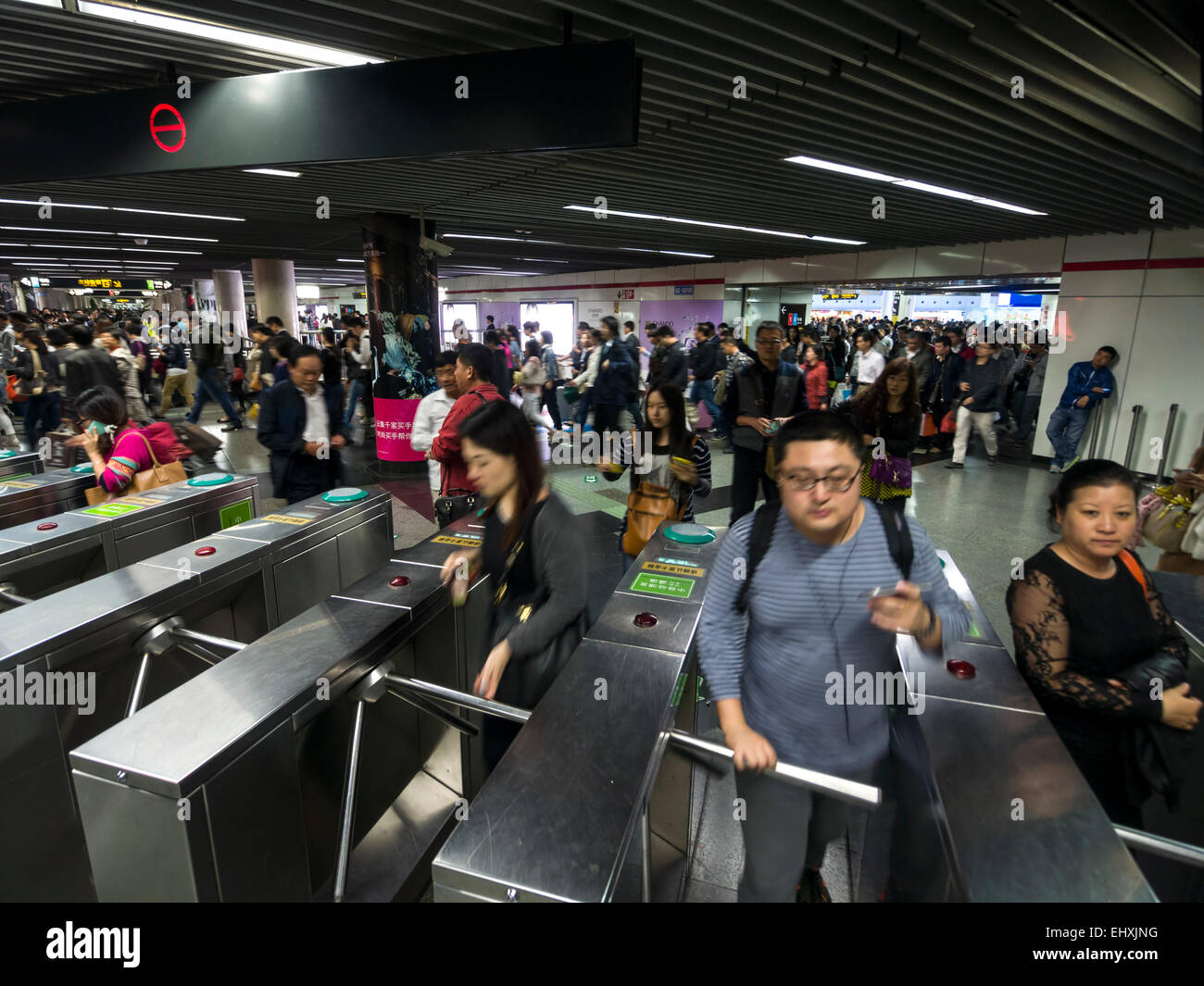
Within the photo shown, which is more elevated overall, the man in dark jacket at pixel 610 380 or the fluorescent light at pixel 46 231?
the fluorescent light at pixel 46 231

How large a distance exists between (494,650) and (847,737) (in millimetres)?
835

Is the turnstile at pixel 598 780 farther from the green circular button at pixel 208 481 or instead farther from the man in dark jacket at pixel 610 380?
the man in dark jacket at pixel 610 380

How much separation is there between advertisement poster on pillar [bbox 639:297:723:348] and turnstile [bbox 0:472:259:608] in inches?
487

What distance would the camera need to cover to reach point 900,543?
142 cm

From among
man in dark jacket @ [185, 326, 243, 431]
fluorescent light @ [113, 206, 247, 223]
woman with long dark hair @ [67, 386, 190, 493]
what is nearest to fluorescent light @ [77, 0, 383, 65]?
woman with long dark hair @ [67, 386, 190, 493]

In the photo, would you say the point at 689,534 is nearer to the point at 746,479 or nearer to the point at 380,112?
the point at 746,479

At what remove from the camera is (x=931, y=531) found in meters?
5.50

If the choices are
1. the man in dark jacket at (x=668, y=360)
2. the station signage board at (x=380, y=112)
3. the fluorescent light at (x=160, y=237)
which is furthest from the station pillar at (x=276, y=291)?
the station signage board at (x=380, y=112)

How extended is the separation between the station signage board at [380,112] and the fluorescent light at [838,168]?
2.87 m

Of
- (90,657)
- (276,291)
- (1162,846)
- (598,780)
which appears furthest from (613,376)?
(276,291)

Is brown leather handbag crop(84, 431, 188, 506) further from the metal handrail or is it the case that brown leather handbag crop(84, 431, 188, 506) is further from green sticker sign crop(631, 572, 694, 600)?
the metal handrail

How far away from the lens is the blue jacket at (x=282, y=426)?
362 cm

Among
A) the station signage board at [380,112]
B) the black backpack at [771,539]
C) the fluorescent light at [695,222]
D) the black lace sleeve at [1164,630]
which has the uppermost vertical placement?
the fluorescent light at [695,222]

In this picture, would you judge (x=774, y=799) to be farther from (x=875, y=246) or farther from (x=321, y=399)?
(x=875, y=246)
